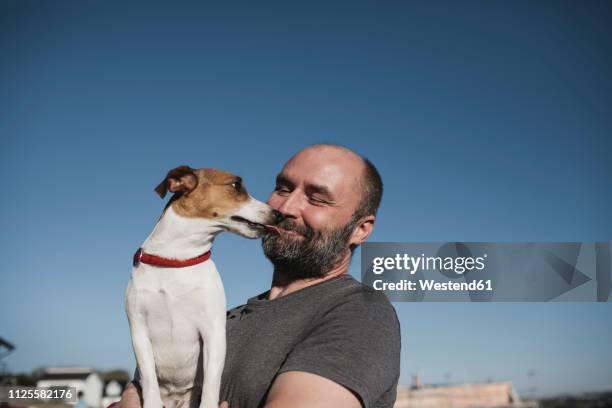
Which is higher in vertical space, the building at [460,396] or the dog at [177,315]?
the building at [460,396]

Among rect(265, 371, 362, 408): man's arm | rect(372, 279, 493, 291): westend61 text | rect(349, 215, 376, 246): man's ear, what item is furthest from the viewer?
rect(372, 279, 493, 291): westend61 text

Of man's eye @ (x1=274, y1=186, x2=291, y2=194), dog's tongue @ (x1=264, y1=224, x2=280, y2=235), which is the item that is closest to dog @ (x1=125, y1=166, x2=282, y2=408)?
dog's tongue @ (x1=264, y1=224, x2=280, y2=235)

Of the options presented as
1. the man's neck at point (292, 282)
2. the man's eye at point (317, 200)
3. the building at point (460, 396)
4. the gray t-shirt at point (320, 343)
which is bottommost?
the gray t-shirt at point (320, 343)

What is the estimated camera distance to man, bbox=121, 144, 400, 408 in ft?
8.83

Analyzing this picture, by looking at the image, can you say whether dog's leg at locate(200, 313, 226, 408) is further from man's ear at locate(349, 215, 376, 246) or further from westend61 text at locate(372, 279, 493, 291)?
westend61 text at locate(372, 279, 493, 291)

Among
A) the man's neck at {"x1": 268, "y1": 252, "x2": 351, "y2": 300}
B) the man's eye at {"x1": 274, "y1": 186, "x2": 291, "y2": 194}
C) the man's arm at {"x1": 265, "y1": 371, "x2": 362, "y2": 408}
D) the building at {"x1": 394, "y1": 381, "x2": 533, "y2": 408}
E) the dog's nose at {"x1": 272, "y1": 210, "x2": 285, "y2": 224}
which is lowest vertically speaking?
the man's arm at {"x1": 265, "y1": 371, "x2": 362, "y2": 408}

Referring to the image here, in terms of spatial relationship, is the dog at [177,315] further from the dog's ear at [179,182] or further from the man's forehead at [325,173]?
the man's forehead at [325,173]

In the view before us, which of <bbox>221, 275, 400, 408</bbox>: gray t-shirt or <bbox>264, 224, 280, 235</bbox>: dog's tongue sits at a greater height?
<bbox>264, 224, 280, 235</bbox>: dog's tongue

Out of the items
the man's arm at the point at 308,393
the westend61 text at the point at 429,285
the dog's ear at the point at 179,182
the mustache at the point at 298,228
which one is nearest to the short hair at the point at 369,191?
the mustache at the point at 298,228

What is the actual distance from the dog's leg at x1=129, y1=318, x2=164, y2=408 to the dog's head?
649mm

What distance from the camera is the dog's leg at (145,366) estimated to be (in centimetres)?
286

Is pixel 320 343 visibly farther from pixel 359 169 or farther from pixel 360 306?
pixel 359 169

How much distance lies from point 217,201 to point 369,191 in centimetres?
114

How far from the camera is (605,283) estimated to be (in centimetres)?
1012
